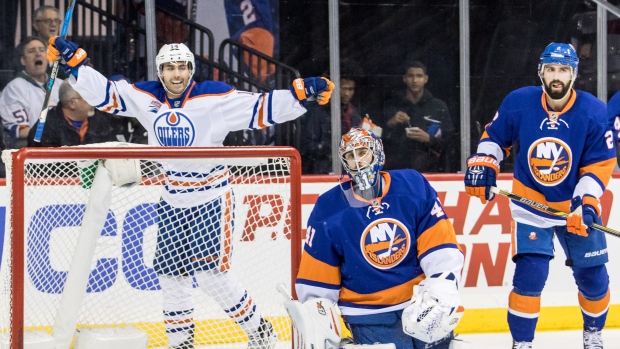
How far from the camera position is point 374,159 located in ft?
9.72

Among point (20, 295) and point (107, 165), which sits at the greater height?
point (107, 165)

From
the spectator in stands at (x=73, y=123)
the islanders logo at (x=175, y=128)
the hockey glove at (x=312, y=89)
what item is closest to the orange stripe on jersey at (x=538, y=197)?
the hockey glove at (x=312, y=89)

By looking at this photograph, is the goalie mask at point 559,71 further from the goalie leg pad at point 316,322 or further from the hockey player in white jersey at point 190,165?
the goalie leg pad at point 316,322

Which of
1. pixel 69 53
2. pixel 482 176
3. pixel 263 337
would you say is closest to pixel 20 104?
pixel 69 53

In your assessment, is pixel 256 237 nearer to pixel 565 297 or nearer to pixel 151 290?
pixel 151 290

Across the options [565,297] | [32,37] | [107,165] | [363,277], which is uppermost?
[32,37]

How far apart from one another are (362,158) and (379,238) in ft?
0.73

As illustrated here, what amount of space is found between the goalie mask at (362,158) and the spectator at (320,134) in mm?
1819

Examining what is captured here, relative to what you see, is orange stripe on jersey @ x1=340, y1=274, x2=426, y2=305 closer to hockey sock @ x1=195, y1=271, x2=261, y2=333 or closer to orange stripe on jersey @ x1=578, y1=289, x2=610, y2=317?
hockey sock @ x1=195, y1=271, x2=261, y2=333

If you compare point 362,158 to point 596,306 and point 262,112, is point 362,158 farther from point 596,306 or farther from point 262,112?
point 596,306

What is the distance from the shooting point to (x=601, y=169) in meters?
3.84

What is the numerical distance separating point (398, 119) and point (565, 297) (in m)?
1.09

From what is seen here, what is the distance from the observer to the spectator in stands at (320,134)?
483 cm

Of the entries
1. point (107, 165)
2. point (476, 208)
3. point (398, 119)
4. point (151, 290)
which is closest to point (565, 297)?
point (476, 208)
